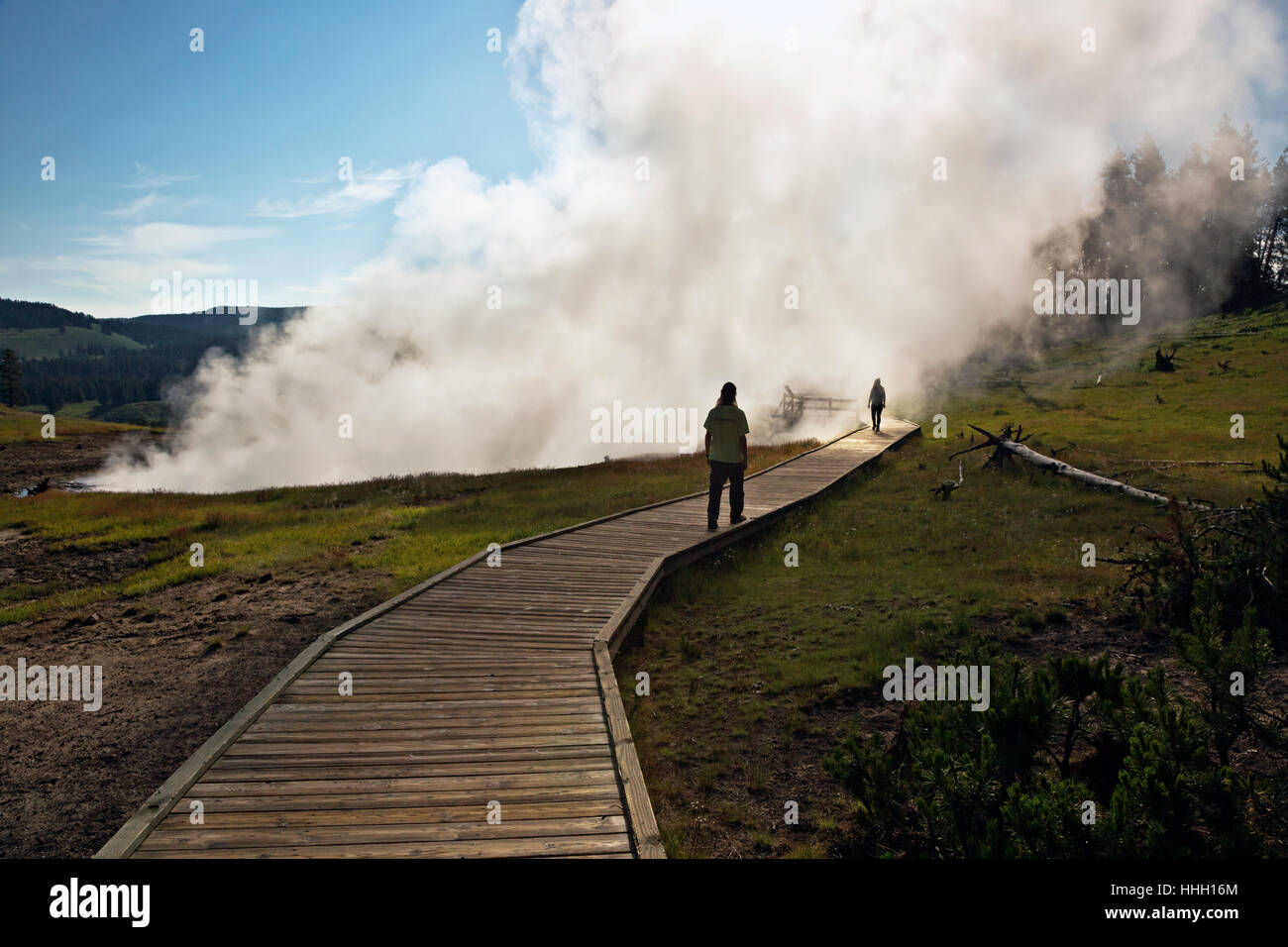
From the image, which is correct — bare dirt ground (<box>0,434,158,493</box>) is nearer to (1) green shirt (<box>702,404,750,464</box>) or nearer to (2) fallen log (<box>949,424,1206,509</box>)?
(1) green shirt (<box>702,404,750,464</box>)

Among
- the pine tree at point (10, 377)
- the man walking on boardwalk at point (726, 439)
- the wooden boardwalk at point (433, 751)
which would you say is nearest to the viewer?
the wooden boardwalk at point (433, 751)

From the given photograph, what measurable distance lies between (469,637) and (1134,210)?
91.3 m

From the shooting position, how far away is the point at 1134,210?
248 feet

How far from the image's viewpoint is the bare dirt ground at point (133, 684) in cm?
632

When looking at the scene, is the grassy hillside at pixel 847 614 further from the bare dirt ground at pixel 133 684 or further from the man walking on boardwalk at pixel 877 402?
the man walking on boardwalk at pixel 877 402

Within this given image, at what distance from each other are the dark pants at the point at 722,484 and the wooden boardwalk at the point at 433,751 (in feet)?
13.3

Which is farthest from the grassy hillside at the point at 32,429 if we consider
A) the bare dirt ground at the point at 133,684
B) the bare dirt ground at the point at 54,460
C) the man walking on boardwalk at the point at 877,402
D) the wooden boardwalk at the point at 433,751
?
the wooden boardwalk at the point at 433,751

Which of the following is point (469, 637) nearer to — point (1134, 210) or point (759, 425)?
point (759, 425)

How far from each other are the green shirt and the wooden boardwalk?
→ 4007 mm

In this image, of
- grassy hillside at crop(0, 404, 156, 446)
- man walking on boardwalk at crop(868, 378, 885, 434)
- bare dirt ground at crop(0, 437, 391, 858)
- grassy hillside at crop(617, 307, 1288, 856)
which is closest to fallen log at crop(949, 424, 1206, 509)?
grassy hillside at crop(617, 307, 1288, 856)

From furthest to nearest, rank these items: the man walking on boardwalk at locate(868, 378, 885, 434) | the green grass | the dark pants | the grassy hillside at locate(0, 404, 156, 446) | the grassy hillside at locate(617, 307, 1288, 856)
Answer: the grassy hillside at locate(0, 404, 156, 446) < the man walking on boardwalk at locate(868, 378, 885, 434) < the green grass < the dark pants < the grassy hillside at locate(617, 307, 1288, 856)

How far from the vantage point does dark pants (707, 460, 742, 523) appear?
44.9 ft

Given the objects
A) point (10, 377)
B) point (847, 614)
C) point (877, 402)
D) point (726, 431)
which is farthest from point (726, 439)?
point (10, 377)
